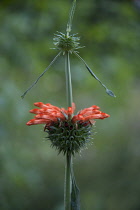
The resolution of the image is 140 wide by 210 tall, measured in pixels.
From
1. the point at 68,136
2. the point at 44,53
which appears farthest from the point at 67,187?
the point at 44,53

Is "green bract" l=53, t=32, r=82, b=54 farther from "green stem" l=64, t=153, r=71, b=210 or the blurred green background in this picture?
the blurred green background

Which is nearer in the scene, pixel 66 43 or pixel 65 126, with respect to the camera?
pixel 66 43

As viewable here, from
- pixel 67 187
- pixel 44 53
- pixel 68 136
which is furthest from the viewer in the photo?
pixel 44 53

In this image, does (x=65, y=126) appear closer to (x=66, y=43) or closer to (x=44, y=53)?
(x=66, y=43)

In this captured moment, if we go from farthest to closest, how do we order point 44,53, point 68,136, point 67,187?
point 44,53 → point 68,136 → point 67,187

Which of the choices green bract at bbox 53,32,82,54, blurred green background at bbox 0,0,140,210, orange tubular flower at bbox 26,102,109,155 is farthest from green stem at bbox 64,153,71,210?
blurred green background at bbox 0,0,140,210

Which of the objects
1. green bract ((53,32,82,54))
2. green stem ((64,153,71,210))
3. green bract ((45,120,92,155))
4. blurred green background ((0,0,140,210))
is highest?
blurred green background ((0,0,140,210))

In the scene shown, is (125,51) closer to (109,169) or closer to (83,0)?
(83,0)

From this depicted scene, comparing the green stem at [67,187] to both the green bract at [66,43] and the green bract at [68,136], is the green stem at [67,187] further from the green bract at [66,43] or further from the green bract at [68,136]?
the green bract at [66,43]

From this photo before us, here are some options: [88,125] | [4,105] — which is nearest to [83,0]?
[4,105]
